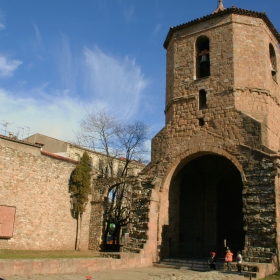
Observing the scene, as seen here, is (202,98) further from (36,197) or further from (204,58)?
(36,197)

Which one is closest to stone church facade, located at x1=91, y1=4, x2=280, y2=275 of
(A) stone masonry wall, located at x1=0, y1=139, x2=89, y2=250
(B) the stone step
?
(B) the stone step

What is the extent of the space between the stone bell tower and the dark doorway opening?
0.05 meters

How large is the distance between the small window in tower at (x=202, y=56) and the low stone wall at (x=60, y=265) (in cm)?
983

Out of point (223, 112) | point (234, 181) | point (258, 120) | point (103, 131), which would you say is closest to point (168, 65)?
point (223, 112)

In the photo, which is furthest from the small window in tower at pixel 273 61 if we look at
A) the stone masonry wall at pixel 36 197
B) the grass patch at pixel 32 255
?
the grass patch at pixel 32 255

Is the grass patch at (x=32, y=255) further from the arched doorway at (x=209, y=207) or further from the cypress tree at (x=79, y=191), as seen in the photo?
the arched doorway at (x=209, y=207)

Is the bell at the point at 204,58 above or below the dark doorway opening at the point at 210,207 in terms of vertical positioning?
above

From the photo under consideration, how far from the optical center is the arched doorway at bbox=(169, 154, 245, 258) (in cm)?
1852

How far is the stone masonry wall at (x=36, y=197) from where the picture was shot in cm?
1733

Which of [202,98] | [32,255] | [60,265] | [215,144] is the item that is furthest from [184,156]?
[32,255]

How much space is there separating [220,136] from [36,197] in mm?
10048

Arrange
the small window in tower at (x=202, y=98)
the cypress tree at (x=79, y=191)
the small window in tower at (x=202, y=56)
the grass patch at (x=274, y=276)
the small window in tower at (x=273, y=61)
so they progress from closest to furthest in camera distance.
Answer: the grass patch at (x=274, y=276)
the small window in tower at (x=202, y=98)
the small window in tower at (x=202, y=56)
the small window in tower at (x=273, y=61)
the cypress tree at (x=79, y=191)

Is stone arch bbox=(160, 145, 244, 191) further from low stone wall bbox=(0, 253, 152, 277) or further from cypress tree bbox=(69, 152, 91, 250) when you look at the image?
cypress tree bbox=(69, 152, 91, 250)

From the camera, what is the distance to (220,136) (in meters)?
15.4
